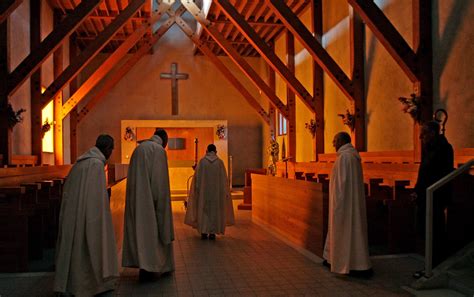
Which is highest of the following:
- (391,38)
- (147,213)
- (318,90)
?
(391,38)

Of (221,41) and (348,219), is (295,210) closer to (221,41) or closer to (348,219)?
(348,219)

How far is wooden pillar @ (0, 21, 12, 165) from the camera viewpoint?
8.63 metres

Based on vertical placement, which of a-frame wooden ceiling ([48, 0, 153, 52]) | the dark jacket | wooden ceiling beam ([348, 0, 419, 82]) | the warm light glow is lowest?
the dark jacket

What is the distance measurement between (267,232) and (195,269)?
2777 millimetres

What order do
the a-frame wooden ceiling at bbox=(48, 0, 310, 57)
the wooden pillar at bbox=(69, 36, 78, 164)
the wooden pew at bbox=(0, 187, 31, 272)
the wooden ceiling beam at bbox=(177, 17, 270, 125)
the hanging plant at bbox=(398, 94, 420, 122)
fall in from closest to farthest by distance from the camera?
the wooden pew at bbox=(0, 187, 31, 272) → the hanging plant at bbox=(398, 94, 420, 122) → the a-frame wooden ceiling at bbox=(48, 0, 310, 57) → the wooden pillar at bbox=(69, 36, 78, 164) → the wooden ceiling beam at bbox=(177, 17, 270, 125)

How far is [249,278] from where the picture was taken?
4.95 meters

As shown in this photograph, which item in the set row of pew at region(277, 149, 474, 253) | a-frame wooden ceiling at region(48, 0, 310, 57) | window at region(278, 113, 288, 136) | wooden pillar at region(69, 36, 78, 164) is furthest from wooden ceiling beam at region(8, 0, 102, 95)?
window at region(278, 113, 288, 136)

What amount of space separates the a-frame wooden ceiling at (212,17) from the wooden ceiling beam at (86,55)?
→ 1033mm

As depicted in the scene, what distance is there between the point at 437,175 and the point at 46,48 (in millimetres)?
7193

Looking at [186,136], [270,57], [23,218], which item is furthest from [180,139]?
[23,218]

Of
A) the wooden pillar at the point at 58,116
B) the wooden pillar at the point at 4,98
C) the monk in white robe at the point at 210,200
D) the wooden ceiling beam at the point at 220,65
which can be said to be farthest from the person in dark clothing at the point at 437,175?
the wooden ceiling beam at the point at 220,65

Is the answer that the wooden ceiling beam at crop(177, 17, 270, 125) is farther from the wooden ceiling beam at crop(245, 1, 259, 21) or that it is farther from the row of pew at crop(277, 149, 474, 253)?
the row of pew at crop(277, 149, 474, 253)

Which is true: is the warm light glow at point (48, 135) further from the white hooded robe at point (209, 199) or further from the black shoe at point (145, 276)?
the black shoe at point (145, 276)

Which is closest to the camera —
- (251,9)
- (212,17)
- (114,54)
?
(251,9)
